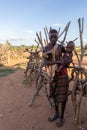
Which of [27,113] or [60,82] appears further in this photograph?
[27,113]

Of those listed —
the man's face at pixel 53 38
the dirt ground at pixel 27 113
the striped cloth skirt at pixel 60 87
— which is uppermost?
the man's face at pixel 53 38

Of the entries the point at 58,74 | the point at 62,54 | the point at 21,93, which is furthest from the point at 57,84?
the point at 21,93

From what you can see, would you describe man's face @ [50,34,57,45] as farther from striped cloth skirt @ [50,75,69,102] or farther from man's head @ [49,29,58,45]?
striped cloth skirt @ [50,75,69,102]

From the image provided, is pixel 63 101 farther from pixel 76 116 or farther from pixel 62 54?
pixel 62 54

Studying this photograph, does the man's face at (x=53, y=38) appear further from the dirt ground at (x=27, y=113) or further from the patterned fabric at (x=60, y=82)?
the dirt ground at (x=27, y=113)

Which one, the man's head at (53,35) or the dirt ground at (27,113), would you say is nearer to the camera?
the man's head at (53,35)

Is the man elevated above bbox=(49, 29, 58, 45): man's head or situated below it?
below

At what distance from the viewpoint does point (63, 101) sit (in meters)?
4.84

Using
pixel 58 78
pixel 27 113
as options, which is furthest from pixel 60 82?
pixel 27 113

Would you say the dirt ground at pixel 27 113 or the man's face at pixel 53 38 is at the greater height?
the man's face at pixel 53 38

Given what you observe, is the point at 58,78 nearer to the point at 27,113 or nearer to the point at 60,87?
the point at 60,87

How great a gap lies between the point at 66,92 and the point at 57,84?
23 centimetres

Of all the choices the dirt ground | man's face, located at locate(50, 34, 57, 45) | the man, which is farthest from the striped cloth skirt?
man's face, located at locate(50, 34, 57, 45)

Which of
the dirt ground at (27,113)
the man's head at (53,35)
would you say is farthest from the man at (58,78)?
the dirt ground at (27,113)
